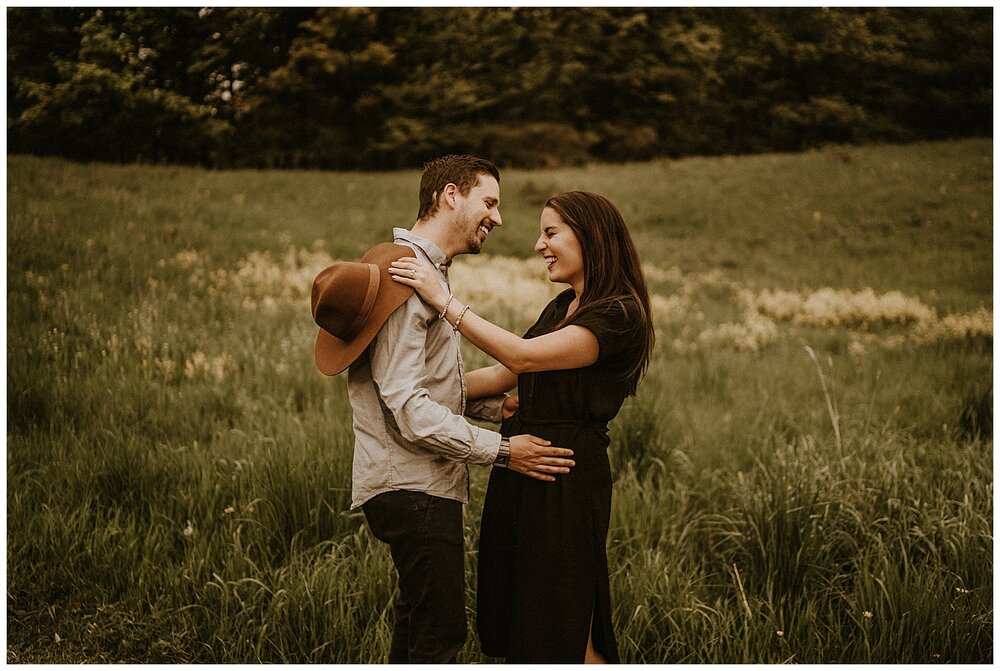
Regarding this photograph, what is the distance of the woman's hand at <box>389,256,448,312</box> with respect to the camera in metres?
2.35

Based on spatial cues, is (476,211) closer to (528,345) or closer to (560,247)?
(560,247)

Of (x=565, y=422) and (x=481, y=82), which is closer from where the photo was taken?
(x=565, y=422)

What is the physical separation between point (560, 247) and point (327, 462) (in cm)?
231

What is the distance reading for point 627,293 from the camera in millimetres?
2582

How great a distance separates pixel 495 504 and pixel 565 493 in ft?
1.01

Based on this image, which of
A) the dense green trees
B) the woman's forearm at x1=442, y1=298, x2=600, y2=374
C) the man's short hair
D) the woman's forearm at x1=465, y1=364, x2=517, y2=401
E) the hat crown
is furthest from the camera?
the dense green trees

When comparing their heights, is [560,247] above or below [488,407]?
above

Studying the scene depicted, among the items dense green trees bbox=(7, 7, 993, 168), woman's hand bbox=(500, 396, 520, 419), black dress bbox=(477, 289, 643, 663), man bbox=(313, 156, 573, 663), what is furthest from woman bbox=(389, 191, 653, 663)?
dense green trees bbox=(7, 7, 993, 168)

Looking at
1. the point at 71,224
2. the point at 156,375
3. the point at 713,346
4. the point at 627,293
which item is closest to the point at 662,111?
the point at 713,346

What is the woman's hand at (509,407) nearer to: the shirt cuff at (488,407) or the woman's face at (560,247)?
the shirt cuff at (488,407)

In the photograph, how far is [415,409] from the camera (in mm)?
2275

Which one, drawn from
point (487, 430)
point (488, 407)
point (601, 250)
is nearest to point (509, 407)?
point (488, 407)

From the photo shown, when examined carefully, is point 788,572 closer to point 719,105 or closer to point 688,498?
point 688,498

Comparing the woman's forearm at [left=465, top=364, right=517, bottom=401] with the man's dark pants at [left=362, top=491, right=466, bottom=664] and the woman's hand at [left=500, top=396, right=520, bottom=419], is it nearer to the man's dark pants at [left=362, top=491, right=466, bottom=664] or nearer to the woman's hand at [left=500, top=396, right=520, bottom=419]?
the woman's hand at [left=500, top=396, right=520, bottom=419]
